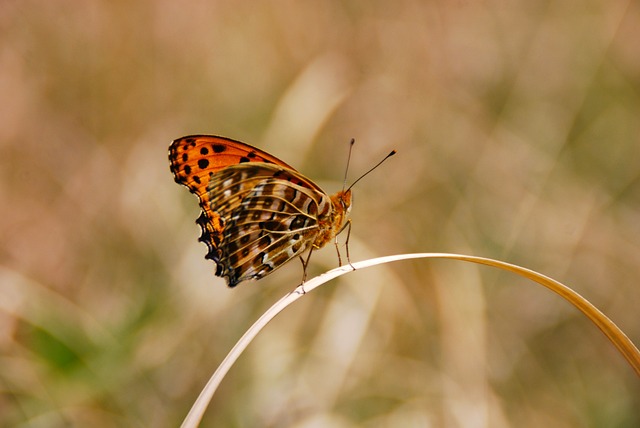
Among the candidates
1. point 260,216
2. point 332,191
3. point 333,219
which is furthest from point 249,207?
point 332,191

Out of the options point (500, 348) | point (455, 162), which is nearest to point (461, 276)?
point (500, 348)

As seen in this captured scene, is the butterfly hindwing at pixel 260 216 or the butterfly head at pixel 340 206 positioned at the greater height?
the butterfly head at pixel 340 206

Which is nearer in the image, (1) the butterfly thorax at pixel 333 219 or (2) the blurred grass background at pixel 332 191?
(1) the butterfly thorax at pixel 333 219

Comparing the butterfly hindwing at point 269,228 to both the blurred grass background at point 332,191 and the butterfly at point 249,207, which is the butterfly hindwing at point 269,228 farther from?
the blurred grass background at point 332,191

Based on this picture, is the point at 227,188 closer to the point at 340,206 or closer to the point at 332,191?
the point at 340,206

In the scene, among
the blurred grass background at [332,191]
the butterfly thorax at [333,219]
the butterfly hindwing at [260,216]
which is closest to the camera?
the butterfly hindwing at [260,216]

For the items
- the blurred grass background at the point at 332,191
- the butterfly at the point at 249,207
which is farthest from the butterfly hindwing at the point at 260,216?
the blurred grass background at the point at 332,191
